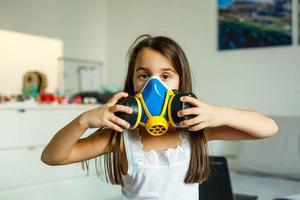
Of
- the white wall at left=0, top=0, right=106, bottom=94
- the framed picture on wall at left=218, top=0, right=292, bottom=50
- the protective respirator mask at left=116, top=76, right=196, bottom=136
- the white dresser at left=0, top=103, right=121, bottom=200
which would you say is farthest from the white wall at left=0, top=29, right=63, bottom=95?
the protective respirator mask at left=116, top=76, right=196, bottom=136

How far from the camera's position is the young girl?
83cm

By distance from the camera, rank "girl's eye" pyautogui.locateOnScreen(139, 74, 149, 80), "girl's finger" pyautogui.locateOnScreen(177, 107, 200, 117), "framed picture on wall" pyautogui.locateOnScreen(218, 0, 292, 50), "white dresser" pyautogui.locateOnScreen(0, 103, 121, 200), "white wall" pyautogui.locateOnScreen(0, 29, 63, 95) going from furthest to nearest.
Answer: "white wall" pyautogui.locateOnScreen(0, 29, 63, 95)
"framed picture on wall" pyautogui.locateOnScreen(218, 0, 292, 50)
"white dresser" pyautogui.locateOnScreen(0, 103, 121, 200)
"girl's eye" pyautogui.locateOnScreen(139, 74, 149, 80)
"girl's finger" pyautogui.locateOnScreen(177, 107, 200, 117)

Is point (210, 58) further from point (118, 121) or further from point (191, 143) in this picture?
point (118, 121)

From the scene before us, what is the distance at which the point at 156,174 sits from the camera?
2.83 feet

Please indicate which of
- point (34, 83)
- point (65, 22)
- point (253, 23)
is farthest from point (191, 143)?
point (65, 22)

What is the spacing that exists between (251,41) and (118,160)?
6.06 ft

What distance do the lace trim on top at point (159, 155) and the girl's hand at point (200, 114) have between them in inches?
4.1

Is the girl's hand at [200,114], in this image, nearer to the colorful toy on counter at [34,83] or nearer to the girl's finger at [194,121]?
the girl's finger at [194,121]

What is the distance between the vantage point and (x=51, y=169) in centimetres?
241

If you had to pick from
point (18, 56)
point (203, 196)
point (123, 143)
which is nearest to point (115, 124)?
point (123, 143)

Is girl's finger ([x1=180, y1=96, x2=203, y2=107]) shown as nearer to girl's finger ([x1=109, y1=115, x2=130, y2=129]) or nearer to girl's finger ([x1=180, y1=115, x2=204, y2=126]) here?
girl's finger ([x1=180, y1=115, x2=204, y2=126])

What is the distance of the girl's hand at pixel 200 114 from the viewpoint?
2.64 ft

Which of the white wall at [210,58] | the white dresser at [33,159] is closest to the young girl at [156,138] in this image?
the white dresser at [33,159]

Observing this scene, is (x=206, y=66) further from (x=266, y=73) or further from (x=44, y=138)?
(x=44, y=138)
